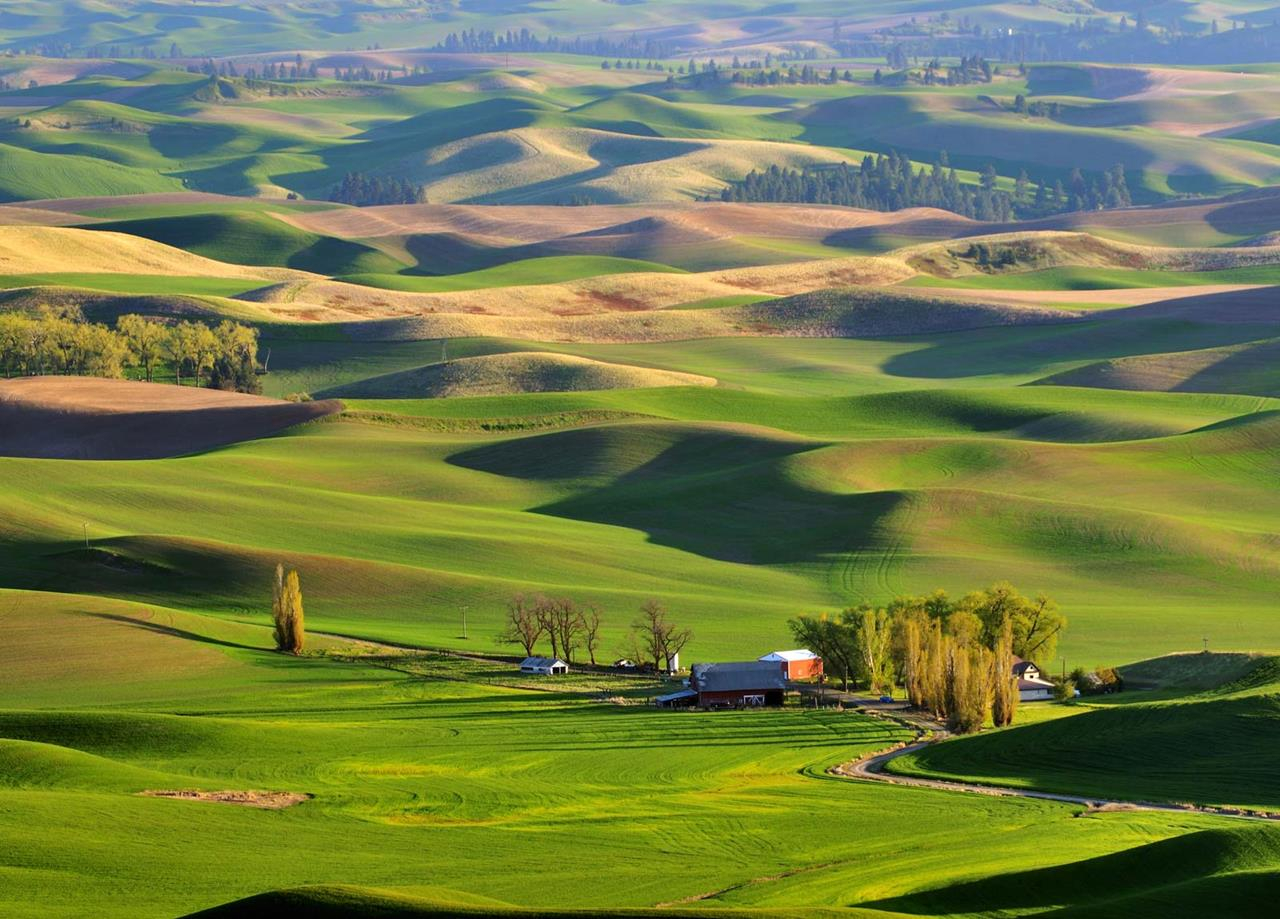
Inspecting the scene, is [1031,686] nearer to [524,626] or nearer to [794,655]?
[794,655]

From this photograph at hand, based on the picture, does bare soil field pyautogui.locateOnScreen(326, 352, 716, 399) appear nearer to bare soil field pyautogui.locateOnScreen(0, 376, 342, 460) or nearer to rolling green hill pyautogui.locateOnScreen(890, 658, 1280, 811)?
bare soil field pyautogui.locateOnScreen(0, 376, 342, 460)

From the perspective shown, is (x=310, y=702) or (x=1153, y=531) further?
(x=1153, y=531)

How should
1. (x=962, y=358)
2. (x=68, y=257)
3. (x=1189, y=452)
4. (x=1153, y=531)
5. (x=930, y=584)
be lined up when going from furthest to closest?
(x=68, y=257) < (x=962, y=358) < (x=1189, y=452) < (x=1153, y=531) < (x=930, y=584)

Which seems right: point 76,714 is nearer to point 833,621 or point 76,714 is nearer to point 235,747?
point 235,747

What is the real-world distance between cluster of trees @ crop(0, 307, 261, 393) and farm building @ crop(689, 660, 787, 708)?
7271 centimetres

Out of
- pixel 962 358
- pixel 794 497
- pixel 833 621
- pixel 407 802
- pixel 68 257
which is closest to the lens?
pixel 407 802

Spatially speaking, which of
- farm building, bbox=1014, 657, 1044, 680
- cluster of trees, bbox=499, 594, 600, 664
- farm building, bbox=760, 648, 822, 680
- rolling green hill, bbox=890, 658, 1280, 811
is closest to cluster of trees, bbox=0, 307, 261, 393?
cluster of trees, bbox=499, 594, 600, 664

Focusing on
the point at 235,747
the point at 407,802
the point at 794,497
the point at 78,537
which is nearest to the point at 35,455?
the point at 78,537

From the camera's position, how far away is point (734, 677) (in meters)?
65.9

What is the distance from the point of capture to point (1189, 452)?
10500 centimetres

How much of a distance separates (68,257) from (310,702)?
407 feet

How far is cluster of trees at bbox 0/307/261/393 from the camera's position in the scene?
5295 inches

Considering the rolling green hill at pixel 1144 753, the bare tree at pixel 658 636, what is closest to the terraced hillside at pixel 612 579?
the rolling green hill at pixel 1144 753

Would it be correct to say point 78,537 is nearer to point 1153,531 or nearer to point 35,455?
point 35,455
